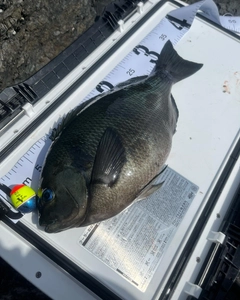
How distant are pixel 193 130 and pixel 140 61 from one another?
2.08ft

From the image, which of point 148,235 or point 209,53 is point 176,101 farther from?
point 148,235

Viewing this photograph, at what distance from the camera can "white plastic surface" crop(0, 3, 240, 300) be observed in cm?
147

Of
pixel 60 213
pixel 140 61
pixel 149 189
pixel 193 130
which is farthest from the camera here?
pixel 140 61

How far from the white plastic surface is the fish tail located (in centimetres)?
9

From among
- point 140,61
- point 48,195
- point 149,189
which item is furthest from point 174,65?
point 48,195

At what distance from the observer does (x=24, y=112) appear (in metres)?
1.80

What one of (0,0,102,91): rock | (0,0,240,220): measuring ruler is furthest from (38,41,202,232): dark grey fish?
(0,0,102,91): rock

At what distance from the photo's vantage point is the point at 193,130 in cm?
194

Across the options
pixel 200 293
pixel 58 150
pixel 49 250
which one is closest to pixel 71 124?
pixel 58 150

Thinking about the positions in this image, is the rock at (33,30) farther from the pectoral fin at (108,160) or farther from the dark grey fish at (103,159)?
the pectoral fin at (108,160)

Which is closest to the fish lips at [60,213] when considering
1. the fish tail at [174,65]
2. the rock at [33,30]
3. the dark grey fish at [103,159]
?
the dark grey fish at [103,159]

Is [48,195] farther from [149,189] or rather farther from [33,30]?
[33,30]

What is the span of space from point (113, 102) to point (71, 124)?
0.83 ft

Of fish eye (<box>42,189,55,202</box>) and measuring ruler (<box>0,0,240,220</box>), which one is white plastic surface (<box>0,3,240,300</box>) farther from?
fish eye (<box>42,189,55,202</box>)
